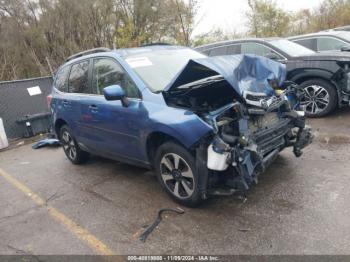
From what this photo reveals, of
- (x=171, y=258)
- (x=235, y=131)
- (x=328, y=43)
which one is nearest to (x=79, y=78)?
(x=235, y=131)

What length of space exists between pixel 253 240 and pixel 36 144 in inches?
256

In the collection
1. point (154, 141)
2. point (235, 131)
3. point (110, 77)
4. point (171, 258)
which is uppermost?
point (110, 77)

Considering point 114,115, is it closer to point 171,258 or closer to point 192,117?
point 192,117

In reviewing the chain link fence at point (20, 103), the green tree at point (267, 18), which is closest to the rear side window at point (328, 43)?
the chain link fence at point (20, 103)

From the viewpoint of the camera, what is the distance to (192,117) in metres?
3.50

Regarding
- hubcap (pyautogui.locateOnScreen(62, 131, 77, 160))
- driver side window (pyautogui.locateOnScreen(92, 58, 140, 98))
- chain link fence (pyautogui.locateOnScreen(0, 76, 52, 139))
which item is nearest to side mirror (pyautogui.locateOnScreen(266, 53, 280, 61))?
driver side window (pyautogui.locateOnScreen(92, 58, 140, 98))

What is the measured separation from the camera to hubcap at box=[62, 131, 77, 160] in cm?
599

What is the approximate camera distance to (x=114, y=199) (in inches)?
175

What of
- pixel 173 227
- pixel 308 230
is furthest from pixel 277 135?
pixel 173 227

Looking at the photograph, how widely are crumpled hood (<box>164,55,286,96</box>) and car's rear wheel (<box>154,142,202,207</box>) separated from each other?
0.67 m

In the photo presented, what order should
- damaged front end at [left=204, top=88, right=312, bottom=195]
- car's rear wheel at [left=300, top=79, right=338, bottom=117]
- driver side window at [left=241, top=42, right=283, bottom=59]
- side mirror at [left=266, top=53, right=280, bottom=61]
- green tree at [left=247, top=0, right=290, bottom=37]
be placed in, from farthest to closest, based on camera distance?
green tree at [left=247, top=0, right=290, bottom=37] → driver side window at [left=241, top=42, right=283, bottom=59] → side mirror at [left=266, top=53, right=280, bottom=61] → car's rear wheel at [left=300, top=79, right=338, bottom=117] → damaged front end at [left=204, top=88, right=312, bottom=195]

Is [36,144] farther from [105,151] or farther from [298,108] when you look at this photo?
[298,108]

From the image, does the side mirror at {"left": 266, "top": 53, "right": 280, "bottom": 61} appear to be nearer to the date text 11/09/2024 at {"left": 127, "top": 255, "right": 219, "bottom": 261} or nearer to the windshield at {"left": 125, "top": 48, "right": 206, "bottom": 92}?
the windshield at {"left": 125, "top": 48, "right": 206, "bottom": 92}

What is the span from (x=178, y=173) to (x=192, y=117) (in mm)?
735
